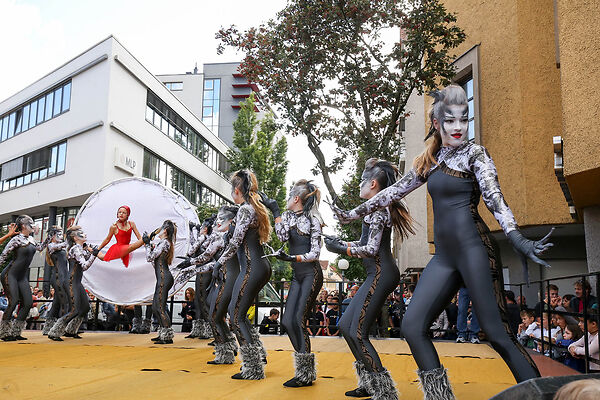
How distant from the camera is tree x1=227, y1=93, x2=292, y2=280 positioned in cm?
3469

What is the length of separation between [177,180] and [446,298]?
32.3 m

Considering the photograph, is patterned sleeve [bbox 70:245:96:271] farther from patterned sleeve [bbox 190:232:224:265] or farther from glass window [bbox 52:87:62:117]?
glass window [bbox 52:87:62:117]

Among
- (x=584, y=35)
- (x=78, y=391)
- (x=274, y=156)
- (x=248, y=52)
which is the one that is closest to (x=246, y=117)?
(x=274, y=156)

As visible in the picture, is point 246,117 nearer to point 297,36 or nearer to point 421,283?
point 297,36

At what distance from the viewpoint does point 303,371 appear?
16.9 feet

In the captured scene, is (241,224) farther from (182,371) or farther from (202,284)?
(202,284)

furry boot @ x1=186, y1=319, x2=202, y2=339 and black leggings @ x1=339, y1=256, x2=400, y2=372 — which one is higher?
black leggings @ x1=339, y1=256, x2=400, y2=372

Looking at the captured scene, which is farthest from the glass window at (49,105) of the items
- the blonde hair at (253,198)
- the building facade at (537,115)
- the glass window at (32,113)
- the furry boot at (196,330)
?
the blonde hair at (253,198)

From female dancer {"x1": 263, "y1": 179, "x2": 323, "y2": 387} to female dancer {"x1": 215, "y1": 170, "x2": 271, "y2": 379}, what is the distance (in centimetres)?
23

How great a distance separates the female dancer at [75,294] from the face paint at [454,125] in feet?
25.7

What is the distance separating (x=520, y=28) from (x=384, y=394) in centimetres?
1067

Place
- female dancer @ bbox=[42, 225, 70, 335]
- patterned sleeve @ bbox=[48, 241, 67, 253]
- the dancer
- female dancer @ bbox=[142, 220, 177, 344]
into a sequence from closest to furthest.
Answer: female dancer @ bbox=[142, 220, 177, 344] < the dancer < female dancer @ bbox=[42, 225, 70, 335] < patterned sleeve @ bbox=[48, 241, 67, 253]

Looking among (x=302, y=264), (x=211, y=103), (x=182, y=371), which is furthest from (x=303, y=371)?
(x=211, y=103)

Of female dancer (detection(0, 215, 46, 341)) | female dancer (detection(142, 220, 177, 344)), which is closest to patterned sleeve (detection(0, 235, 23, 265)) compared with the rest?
female dancer (detection(0, 215, 46, 341))
